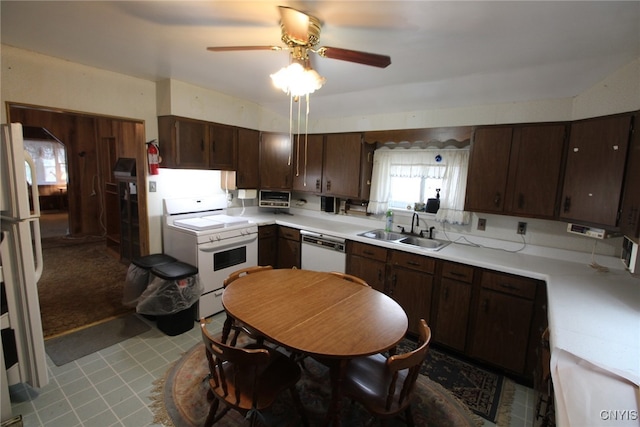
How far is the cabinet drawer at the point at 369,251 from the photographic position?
9.63ft

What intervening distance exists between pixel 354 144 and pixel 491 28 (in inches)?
76.7

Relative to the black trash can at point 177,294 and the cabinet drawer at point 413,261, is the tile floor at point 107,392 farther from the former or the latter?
Answer: the cabinet drawer at point 413,261

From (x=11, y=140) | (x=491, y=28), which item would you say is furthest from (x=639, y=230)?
(x=11, y=140)

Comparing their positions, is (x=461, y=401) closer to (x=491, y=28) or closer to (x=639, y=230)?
(x=639, y=230)

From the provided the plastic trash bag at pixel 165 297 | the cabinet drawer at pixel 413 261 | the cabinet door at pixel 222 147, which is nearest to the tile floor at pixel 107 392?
the plastic trash bag at pixel 165 297

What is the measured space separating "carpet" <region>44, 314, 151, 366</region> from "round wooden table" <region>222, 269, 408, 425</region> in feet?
4.91

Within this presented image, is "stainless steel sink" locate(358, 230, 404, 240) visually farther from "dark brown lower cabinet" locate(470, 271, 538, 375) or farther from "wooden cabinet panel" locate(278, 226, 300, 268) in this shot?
"dark brown lower cabinet" locate(470, 271, 538, 375)

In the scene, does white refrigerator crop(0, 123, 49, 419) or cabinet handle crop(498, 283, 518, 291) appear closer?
white refrigerator crop(0, 123, 49, 419)

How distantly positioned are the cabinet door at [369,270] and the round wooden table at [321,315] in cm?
80

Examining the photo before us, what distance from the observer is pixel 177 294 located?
2.71 m

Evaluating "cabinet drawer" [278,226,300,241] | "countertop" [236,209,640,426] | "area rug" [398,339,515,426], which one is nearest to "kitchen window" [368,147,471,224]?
"countertop" [236,209,640,426]

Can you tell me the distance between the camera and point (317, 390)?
7.19ft

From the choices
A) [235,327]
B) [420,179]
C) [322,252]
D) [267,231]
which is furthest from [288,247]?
[420,179]

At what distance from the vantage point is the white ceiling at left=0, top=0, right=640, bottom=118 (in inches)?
59.7
